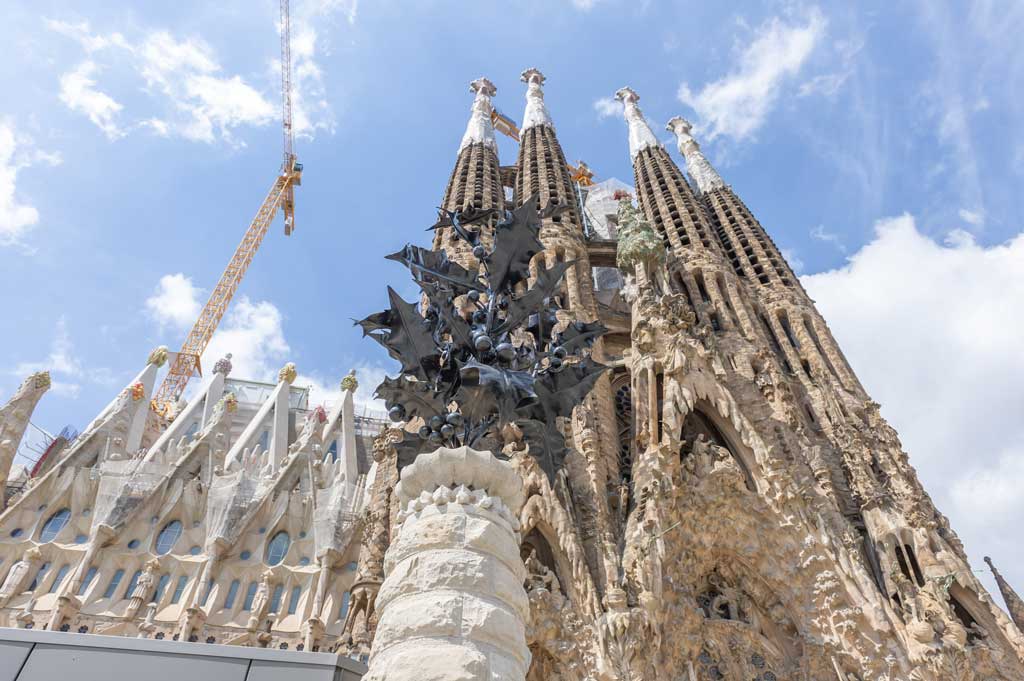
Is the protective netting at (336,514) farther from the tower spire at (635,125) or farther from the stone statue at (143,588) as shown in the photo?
the tower spire at (635,125)

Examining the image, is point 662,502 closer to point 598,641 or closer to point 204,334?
point 598,641

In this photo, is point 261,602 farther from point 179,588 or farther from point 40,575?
point 40,575

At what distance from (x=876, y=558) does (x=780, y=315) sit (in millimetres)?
9214

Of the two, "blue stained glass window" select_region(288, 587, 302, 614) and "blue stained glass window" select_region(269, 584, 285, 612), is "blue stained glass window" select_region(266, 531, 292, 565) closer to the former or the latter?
"blue stained glass window" select_region(269, 584, 285, 612)

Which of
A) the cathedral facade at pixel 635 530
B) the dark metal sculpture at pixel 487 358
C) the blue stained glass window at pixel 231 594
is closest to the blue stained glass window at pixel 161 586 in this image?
the cathedral facade at pixel 635 530

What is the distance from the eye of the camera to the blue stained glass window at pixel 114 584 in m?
13.5

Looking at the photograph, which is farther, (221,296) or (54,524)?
(221,296)

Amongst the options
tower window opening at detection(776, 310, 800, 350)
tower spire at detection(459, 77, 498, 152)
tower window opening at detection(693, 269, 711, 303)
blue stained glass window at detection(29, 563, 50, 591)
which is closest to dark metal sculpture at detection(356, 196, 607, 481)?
blue stained glass window at detection(29, 563, 50, 591)

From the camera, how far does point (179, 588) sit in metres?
13.9

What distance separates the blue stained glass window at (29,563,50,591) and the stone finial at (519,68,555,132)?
25232 mm

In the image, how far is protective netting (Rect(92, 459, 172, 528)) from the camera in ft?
47.5

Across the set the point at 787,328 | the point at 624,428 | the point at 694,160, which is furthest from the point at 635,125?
the point at 624,428

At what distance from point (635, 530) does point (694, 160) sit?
23.8 meters

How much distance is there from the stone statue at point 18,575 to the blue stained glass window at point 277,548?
4.37 m
